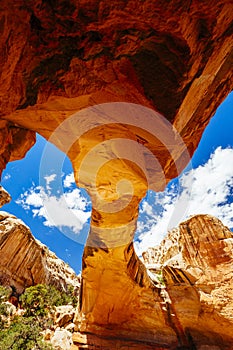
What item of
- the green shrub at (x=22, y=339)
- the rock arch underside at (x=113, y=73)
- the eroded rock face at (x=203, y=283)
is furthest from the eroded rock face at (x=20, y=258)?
the rock arch underside at (x=113, y=73)

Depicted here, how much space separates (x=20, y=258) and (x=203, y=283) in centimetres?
2237

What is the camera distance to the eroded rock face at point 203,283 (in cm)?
1397

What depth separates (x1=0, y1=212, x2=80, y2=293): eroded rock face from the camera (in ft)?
90.5

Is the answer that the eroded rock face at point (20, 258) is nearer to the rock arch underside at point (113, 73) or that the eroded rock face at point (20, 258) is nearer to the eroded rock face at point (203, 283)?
the eroded rock face at point (203, 283)

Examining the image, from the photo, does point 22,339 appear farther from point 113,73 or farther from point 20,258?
point 20,258

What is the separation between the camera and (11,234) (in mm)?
28266

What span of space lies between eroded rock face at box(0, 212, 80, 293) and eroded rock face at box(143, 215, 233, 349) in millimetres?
18214

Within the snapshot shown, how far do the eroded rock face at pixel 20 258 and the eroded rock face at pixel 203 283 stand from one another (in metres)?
18.2

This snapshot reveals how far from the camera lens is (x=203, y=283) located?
1617 cm

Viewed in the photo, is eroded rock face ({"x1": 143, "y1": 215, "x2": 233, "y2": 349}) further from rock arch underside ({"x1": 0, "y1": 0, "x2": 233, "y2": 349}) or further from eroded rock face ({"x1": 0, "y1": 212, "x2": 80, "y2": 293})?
eroded rock face ({"x1": 0, "y1": 212, "x2": 80, "y2": 293})

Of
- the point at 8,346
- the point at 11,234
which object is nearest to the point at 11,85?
the point at 8,346

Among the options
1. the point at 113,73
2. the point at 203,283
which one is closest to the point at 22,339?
the point at 113,73

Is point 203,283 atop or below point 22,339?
atop

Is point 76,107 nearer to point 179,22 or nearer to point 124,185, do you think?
point 179,22
